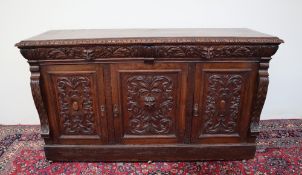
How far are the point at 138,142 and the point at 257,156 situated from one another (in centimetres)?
99

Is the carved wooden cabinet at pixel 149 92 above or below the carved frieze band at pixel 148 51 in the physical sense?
below

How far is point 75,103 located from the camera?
5.71ft

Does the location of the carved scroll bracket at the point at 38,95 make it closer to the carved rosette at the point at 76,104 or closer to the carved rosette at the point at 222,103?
the carved rosette at the point at 76,104

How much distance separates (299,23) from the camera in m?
2.19

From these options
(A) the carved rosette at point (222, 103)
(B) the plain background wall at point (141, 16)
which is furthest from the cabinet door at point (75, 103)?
(A) the carved rosette at point (222, 103)

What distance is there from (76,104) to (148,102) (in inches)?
20.6

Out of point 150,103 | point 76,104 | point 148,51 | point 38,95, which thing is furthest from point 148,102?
point 38,95

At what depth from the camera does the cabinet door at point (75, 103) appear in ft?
5.44

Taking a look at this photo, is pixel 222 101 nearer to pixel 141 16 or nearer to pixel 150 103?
pixel 150 103

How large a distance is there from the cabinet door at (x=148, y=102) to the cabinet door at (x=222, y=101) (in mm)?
117

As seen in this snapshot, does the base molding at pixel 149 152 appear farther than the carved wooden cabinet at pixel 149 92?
Yes

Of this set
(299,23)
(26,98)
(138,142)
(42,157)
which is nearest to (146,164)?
(138,142)

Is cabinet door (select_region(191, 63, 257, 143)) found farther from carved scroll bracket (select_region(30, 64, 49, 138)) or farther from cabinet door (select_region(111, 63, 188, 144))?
carved scroll bracket (select_region(30, 64, 49, 138))

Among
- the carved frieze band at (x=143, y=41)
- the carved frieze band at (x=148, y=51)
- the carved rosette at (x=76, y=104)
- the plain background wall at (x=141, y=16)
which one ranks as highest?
the plain background wall at (x=141, y=16)
